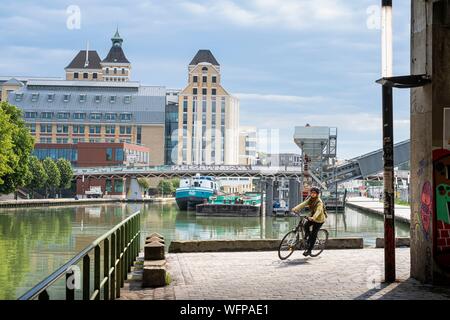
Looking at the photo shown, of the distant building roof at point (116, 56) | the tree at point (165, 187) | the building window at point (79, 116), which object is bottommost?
the tree at point (165, 187)

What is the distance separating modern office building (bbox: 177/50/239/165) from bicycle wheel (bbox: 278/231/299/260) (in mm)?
135072

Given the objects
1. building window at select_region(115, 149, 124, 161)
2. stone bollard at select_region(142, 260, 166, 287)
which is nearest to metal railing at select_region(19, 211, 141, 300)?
stone bollard at select_region(142, 260, 166, 287)

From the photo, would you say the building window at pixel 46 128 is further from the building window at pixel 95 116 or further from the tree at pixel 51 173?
the tree at pixel 51 173

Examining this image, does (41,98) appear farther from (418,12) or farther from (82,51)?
(418,12)

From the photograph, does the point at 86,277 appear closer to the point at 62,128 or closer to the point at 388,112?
the point at 388,112

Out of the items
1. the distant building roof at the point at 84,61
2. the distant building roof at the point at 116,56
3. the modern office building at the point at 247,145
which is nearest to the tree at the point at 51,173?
the modern office building at the point at 247,145

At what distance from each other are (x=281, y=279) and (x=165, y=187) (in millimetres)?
122552

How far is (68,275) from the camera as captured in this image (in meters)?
5.37

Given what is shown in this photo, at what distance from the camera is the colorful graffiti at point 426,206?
9881 millimetres

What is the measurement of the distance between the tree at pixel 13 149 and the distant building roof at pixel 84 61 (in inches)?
4182

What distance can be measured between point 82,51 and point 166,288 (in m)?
174

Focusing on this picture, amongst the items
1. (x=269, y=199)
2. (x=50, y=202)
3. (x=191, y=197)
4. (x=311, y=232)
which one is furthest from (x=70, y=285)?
(x=50, y=202)

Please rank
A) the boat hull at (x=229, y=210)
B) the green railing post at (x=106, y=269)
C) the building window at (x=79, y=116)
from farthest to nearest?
the building window at (x=79, y=116) < the boat hull at (x=229, y=210) < the green railing post at (x=106, y=269)

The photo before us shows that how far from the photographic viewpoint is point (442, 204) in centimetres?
978
